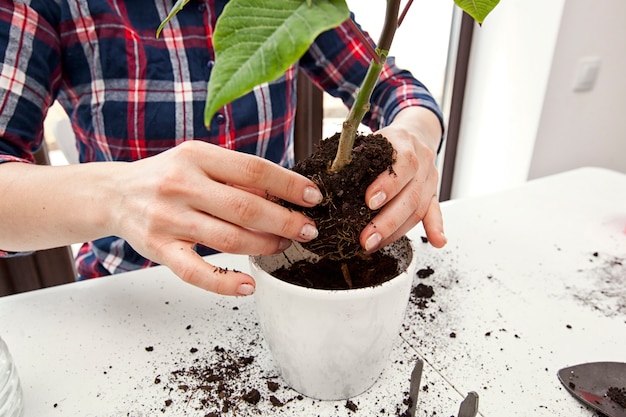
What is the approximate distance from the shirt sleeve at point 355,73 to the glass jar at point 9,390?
0.68 meters

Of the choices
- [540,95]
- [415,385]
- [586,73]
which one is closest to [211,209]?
[415,385]

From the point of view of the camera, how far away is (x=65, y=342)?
1.96ft

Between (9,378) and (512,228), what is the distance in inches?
32.2

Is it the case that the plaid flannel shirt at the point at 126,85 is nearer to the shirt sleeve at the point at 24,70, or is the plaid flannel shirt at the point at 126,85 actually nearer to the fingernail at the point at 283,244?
Answer: the shirt sleeve at the point at 24,70

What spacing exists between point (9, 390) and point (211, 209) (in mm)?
290

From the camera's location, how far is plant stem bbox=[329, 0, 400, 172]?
15.8 inches

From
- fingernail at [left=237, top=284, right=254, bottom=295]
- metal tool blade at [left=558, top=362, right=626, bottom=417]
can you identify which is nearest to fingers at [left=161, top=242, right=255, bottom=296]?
fingernail at [left=237, top=284, right=254, bottom=295]

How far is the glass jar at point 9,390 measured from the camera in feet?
1.56

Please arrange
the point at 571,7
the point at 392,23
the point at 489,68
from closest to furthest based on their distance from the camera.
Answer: the point at 392,23 → the point at 571,7 → the point at 489,68

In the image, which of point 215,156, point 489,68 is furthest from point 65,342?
point 489,68

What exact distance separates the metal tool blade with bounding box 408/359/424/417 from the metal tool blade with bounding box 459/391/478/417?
53mm

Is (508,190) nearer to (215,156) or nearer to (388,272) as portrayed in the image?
(388,272)

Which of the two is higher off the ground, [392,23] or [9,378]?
[392,23]

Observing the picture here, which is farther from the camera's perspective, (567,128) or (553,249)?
(567,128)
